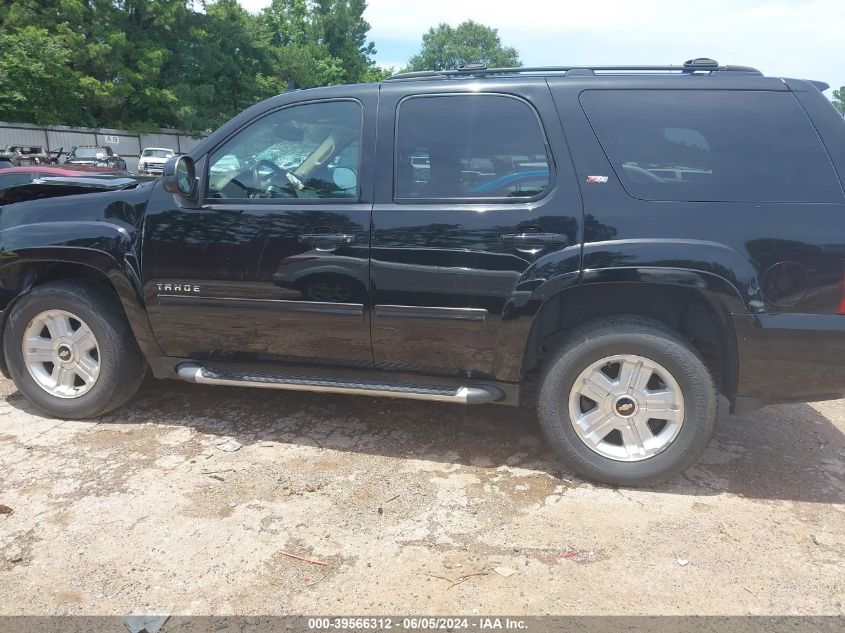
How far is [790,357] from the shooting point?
276 cm

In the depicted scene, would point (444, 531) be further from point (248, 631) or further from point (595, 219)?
point (595, 219)

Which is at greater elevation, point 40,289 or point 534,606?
point 40,289

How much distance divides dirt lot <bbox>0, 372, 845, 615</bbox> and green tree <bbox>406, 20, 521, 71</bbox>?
7902cm

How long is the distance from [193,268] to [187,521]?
1.32 m

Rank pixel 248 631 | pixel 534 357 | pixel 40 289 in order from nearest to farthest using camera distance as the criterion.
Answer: pixel 248 631
pixel 534 357
pixel 40 289

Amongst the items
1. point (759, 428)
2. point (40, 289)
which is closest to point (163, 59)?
point (40, 289)

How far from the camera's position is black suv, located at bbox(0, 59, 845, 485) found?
275cm

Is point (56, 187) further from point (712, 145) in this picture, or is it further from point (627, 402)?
point (712, 145)

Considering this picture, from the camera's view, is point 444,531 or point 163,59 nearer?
point 444,531

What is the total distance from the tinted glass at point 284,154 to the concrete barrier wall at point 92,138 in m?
23.7

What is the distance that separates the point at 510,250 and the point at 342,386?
1.14 meters

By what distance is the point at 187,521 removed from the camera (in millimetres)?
2758

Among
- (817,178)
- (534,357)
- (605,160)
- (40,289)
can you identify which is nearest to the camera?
(817,178)

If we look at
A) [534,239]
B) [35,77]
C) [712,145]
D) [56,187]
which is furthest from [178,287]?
[35,77]
